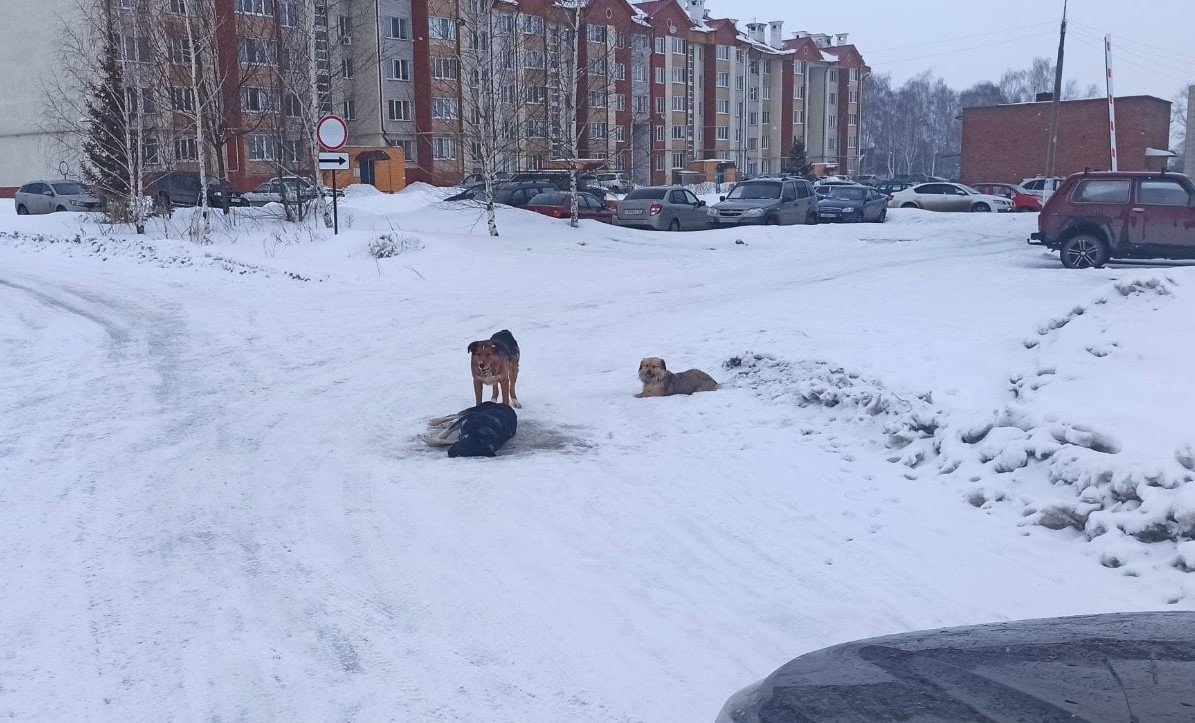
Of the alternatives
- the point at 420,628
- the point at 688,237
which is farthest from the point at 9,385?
the point at 688,237

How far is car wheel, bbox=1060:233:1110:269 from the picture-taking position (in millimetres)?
16656

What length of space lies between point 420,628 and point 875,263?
1626 centimetres

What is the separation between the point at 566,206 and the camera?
1138 inches

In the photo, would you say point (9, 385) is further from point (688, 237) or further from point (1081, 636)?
point (688, 237)

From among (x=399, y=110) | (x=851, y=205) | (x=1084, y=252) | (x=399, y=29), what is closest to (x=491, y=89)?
(x=851, y=205)

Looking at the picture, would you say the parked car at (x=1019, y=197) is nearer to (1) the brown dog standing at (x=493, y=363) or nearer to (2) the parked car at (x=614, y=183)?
(2) the parked car at (x=614, y=183)

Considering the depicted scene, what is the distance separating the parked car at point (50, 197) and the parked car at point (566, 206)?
53.2ft

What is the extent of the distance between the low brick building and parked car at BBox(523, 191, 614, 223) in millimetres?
38299

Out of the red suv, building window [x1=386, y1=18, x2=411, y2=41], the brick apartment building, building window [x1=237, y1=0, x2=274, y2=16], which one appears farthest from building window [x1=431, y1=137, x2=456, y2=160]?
the red suv

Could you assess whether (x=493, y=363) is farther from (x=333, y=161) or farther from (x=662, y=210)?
(x=662, y=210)

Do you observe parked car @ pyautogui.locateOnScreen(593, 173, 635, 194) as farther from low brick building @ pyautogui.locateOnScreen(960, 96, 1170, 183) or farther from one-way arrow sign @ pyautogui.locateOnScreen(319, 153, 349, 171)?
one-way arrow sign @ pyautogui.locateOnScreen(319, 153, 349, 171)

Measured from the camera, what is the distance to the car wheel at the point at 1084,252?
16656mm

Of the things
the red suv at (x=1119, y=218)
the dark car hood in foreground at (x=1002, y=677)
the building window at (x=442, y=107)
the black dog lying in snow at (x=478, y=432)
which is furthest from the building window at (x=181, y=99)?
the dark car hood in foreground at (x=1002, y=677)

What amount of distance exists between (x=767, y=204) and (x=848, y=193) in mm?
5004
